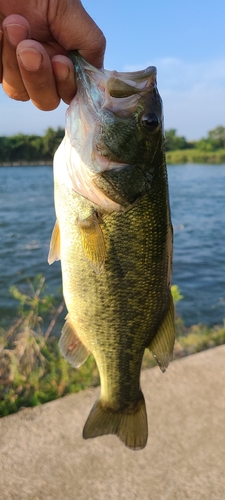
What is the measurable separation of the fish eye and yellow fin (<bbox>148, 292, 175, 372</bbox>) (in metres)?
0.71

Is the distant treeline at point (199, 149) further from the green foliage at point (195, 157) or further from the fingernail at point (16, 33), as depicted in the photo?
the fingernail at point (16, 33)

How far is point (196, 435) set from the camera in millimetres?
2951

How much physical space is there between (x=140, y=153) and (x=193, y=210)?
1645 centimetres

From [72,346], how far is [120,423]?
1.51ft

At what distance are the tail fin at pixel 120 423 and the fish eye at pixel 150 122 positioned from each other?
1.24m

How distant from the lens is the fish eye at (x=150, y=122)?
165cm

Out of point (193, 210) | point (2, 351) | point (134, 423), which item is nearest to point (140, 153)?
point (134, 423)

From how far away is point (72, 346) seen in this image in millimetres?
1936

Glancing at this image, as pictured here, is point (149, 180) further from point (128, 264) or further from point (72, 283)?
point (72, 283)

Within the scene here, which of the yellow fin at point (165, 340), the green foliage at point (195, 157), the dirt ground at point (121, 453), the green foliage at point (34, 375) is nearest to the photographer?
the yellow fin at point (165, 340)

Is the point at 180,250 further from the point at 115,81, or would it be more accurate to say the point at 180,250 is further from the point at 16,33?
the point at 16,33

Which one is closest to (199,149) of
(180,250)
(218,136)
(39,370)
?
(218,136)

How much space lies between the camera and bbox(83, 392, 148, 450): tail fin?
2016 mm

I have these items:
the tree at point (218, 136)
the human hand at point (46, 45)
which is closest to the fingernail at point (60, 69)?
the human hand at point (46, 45)
